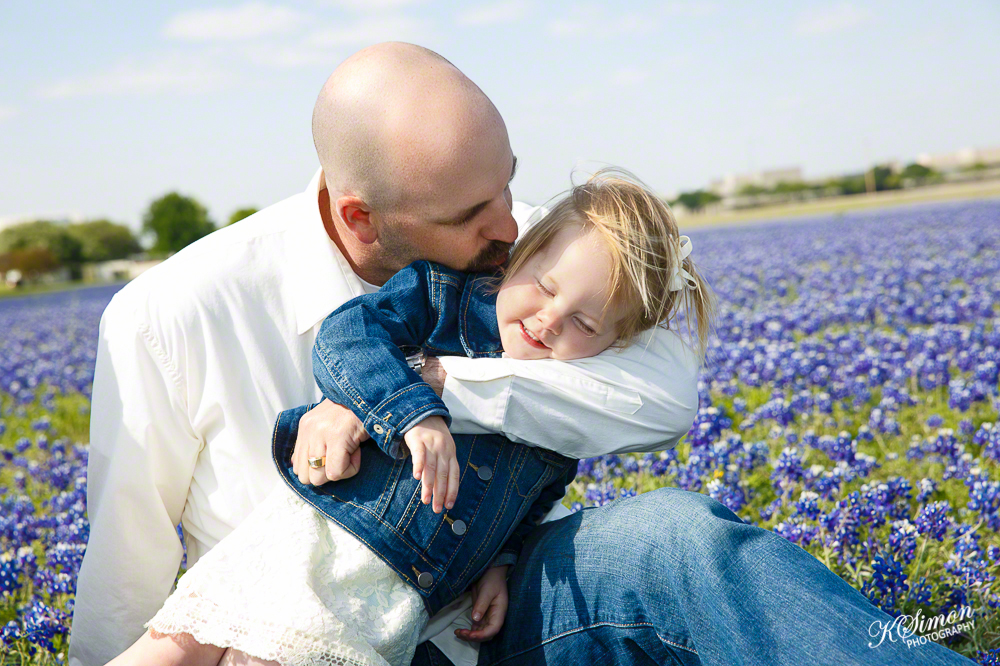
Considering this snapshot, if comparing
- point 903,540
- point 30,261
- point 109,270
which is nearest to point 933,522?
point 903,540

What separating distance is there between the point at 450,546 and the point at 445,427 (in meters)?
0.31

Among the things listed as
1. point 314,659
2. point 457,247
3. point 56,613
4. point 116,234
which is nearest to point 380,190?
point 457,247

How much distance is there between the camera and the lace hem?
5.55 feet

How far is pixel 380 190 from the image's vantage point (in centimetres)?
217

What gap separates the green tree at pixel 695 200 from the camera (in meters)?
69.6

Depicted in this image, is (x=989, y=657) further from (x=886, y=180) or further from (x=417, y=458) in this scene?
(x=886, y=180)

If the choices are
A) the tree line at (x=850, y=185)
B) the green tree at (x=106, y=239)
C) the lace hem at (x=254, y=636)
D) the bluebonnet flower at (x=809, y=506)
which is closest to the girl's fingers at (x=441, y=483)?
the lace hem at (x=254, y=636)

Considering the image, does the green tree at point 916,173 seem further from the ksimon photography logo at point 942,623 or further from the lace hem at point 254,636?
the lace hem at point 254,636

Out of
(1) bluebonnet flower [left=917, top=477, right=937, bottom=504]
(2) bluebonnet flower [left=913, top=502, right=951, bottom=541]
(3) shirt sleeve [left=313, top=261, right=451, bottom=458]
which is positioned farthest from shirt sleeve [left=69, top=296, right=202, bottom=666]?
(1) bluebonnet flower [left=917, top=477, right=937, bottom=504]

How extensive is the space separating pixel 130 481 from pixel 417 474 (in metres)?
0.94

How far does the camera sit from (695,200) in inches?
2749

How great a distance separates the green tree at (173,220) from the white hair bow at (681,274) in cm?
7876

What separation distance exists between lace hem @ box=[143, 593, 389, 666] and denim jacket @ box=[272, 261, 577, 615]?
0.74 ft

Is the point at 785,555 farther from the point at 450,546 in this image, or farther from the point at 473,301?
the point at 473,301
